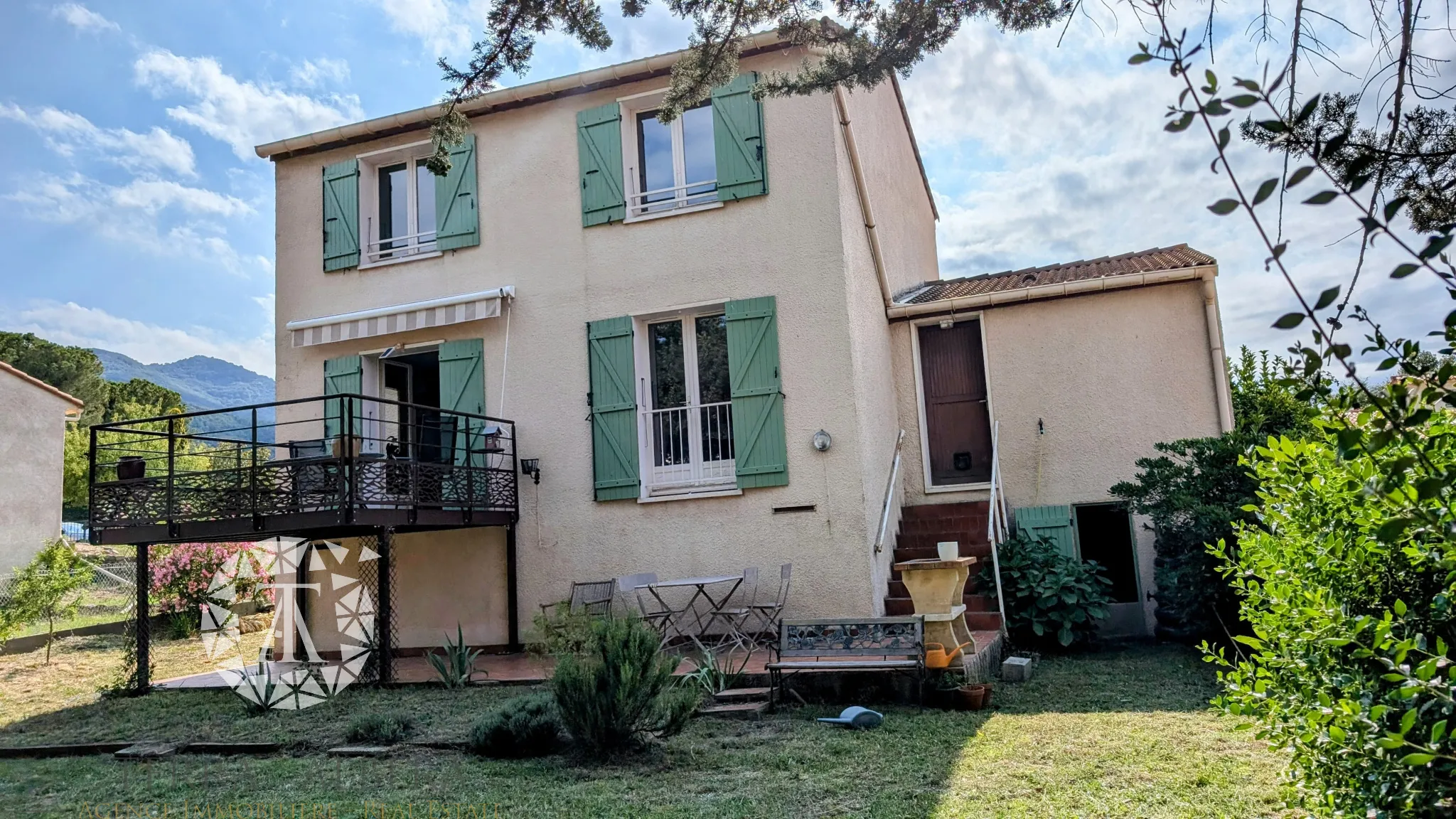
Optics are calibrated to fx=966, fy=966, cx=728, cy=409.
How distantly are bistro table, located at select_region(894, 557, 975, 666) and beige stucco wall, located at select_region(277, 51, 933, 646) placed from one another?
5.44 ft

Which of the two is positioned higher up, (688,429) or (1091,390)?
(1091,390)

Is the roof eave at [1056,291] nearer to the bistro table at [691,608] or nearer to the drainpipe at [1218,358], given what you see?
the drainpipe at [1218,358]

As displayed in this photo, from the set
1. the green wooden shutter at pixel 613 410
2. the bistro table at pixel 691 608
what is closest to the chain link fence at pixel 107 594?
the green wooden shutter at pixel 613 410

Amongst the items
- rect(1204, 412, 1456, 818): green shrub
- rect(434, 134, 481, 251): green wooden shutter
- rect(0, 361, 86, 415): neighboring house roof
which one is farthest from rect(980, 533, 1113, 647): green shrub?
rect(0, 361, 86, 415): neighboring house roof

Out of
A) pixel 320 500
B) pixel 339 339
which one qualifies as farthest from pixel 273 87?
pixel 320 500

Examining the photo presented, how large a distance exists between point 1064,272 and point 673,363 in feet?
17.8

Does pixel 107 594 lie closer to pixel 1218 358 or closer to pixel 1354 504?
pixel 1218 358

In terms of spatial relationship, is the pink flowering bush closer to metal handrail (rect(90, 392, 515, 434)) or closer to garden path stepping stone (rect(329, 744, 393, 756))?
metal handrail (rect(90, 392, 515, 434))

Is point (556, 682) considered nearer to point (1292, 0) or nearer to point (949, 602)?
point (949, 602)

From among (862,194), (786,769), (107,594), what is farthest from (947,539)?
(107,594)

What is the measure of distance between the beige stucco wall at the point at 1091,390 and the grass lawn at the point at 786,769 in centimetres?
345

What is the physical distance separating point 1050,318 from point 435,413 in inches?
306

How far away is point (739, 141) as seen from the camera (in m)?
10.8

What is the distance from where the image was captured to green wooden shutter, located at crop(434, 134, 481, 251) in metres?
11.7
